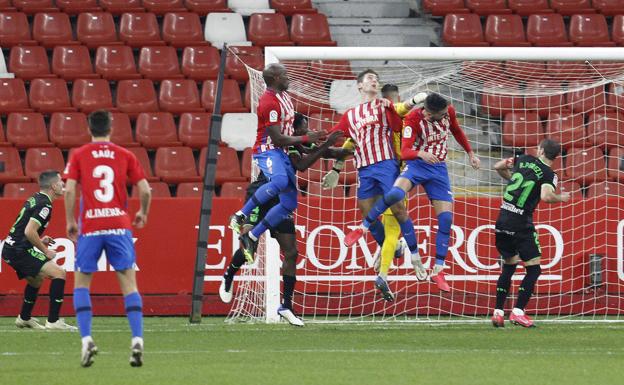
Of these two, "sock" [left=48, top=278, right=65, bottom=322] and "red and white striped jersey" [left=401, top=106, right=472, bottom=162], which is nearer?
"red and white striped jersey" [left=401, top=106, right=472, bottom=162]

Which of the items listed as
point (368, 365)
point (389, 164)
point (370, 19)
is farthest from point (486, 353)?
point (370, 19)

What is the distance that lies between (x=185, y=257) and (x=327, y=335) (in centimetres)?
377

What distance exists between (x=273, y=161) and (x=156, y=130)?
545cm

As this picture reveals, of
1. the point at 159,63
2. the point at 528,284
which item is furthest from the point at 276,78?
the point at 159,63

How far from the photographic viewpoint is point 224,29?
2078 centimetres

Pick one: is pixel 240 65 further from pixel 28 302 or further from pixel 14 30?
pixel 28 302

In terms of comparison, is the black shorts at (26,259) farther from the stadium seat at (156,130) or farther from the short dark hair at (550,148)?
the short dark hair at (550,148)

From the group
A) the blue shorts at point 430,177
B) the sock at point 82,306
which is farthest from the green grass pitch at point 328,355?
the blue shorts at point 430,177

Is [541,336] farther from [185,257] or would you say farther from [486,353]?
[185,257]

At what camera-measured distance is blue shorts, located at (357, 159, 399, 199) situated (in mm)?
13906

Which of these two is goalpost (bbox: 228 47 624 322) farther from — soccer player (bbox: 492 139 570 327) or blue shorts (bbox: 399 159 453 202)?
blue shorts (bbox: 399 159 453 202)

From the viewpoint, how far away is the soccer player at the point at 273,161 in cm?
1372

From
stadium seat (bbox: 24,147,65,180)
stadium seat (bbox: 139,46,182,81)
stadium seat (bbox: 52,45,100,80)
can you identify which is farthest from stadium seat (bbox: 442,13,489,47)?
stadium seat (bbox: 24,147,65,180)

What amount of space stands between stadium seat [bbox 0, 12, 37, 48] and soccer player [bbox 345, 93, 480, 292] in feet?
28.8
